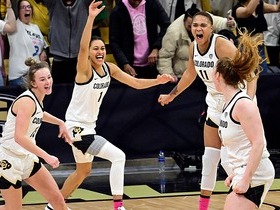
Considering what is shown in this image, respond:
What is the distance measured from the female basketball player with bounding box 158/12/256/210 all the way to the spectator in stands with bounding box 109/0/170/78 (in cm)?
268

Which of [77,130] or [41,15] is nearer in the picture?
[77,130]

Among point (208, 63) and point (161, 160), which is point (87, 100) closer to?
A: point (208, 63)

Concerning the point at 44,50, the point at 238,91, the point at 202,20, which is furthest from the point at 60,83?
the point at 238,91

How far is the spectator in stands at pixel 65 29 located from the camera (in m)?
10.9

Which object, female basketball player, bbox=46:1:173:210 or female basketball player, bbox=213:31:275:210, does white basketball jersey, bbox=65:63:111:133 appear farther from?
female basketball player, bbox=213:31:275:210

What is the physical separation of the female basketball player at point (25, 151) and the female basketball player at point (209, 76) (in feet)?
5.48

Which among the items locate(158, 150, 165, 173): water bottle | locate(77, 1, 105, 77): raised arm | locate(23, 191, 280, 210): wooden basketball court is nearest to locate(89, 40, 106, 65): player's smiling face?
locate(77, 1, 105, 77): raised arm

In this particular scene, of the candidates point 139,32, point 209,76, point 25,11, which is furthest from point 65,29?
point 209,76

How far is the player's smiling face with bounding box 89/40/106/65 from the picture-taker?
8.36 m

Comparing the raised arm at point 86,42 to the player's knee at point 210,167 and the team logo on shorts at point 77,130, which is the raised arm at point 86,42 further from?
the player's knee at point 210,167

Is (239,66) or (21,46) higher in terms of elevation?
(239,66)

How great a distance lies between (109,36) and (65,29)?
618mm

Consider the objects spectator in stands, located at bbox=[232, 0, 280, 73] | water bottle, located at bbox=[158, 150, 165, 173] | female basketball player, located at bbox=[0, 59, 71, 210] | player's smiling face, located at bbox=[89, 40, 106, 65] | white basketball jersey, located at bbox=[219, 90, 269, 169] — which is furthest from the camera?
spectator in stands, located at bbox=[232, 0, 280, 73]

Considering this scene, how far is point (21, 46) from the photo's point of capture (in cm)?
1084
